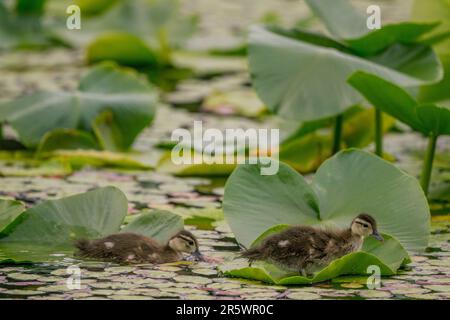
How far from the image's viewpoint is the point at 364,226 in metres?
3.14

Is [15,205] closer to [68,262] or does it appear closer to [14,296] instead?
[68,262]

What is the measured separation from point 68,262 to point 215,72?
362 centimetres

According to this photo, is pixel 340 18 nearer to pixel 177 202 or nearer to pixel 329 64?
pixel 329 64

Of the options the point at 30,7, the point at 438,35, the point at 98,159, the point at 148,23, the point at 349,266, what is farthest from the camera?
the point at 30,7

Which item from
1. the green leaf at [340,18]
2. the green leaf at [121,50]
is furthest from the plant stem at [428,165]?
the green leaf at [121,50]

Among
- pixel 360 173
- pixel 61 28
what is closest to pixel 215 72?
pixel 61 28

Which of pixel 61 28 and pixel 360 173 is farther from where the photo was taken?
pixel 61 28

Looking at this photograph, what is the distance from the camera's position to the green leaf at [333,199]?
3.34 metres

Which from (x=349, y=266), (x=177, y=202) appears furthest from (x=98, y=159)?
(x=349, y=266)

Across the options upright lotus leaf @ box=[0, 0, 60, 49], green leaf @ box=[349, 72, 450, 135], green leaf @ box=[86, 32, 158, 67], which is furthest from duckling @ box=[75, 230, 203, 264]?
upright lotus leaf @ box=[0, 0, 60, 49]

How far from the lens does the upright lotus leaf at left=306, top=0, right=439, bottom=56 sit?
4.10 metres

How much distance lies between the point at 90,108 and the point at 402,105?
54.9 inches
